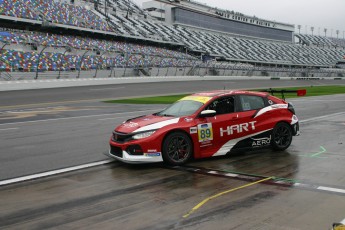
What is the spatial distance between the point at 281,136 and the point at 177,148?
2.71 m

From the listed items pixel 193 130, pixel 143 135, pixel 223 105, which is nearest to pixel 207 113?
pixel 193 130

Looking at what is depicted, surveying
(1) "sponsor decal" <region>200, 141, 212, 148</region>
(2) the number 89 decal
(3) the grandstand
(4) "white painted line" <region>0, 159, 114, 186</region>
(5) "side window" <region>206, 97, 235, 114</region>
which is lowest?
(4) "white painted line" <region>0, 159, 114, 186</region>

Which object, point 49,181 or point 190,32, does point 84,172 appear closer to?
point 49,181

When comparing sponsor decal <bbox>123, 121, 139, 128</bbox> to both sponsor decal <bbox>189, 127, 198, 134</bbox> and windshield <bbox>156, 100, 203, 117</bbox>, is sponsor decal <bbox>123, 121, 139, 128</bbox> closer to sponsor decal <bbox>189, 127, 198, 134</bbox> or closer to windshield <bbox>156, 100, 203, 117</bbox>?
windshield <bbox>156, 100, 203, 117</bbox>

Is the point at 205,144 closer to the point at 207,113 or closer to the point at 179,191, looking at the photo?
the point at 207,113

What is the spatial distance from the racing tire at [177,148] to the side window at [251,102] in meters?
1.67

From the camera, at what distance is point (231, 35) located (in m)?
104

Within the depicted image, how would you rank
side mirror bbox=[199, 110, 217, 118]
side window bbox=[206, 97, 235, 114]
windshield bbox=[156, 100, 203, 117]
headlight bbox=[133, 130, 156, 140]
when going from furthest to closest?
side window bbox=[206, 97, 235, 114], windshield bbox=[156, 100, 203, 117], side mirror bbox=[199, 110, 217, 118], headlight bbox=[133, 130, 156, 140]

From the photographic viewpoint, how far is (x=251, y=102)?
8336 mm

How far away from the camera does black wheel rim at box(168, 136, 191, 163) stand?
279 inches

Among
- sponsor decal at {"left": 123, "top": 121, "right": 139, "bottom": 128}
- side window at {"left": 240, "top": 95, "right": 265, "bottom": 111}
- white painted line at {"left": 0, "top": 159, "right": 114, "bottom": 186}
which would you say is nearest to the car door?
side window at {"left": 240, "top": 95, "right": 265, "bottom": 111}

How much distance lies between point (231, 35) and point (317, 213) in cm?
10298

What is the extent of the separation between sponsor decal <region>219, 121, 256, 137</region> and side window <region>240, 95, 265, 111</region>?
354 mm

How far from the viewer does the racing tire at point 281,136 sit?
840 centimetres
